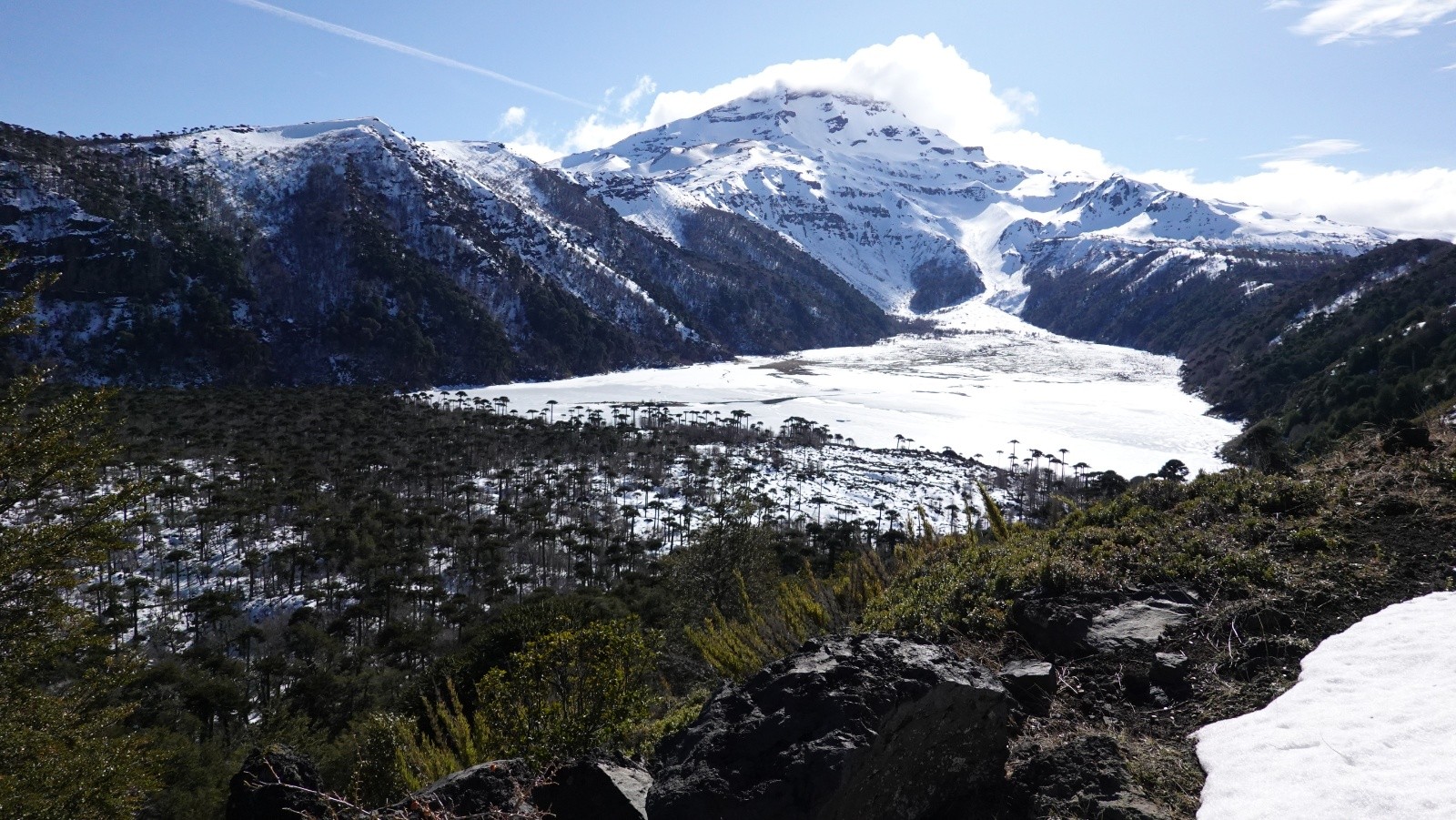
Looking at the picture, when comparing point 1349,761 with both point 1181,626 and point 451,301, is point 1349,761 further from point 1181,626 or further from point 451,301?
point 451,301

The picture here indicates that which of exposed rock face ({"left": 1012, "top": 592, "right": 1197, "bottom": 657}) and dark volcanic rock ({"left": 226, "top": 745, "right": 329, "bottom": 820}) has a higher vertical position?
exposed rock face ({"left": 1012, "top": 592, "right": 1197, "bottom": 657})

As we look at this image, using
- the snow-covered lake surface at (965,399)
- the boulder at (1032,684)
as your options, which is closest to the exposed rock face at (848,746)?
the boulder at (1032,684)

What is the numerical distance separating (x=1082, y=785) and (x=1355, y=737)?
1.52 meters

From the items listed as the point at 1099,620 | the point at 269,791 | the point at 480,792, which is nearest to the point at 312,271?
the point at 269,791

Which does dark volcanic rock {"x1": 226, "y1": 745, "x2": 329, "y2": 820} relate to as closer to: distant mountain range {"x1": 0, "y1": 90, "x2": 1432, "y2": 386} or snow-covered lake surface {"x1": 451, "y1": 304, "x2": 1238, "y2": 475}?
snow-covered lake surface {"x1": 451, "y1": 304, "x2": 1238, "y2": 475}

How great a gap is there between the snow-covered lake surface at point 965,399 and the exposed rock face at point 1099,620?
216 ft

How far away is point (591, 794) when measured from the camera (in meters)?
4.88

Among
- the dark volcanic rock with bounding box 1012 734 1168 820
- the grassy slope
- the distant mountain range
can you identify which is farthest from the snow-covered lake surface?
the dark volcanic rock with bounding box 1012 734 1168 820

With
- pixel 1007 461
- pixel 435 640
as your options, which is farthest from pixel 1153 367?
pixel 435 640

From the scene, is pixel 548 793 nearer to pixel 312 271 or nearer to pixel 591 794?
pixel 591 794

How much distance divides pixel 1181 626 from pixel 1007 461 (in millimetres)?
82716

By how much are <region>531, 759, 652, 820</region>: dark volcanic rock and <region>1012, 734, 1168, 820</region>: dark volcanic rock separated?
2422mm

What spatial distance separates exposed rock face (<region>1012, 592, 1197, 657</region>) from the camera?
5.91 m

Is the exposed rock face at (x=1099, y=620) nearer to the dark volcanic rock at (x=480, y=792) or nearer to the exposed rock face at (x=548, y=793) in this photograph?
the exposed rock face at (x=548, y=793)
